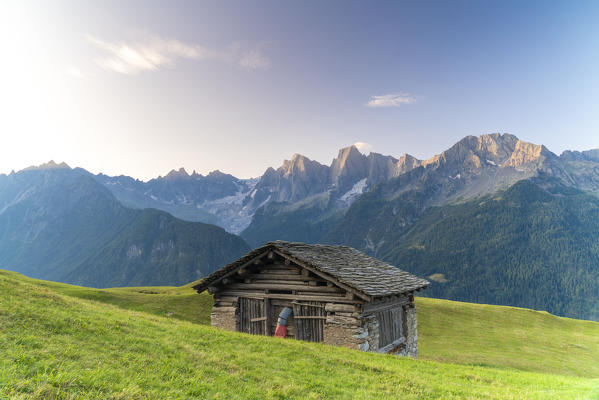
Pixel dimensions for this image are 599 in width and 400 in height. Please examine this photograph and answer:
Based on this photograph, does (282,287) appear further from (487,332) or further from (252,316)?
(487,332)

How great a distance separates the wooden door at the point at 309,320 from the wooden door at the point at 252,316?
2273 mm

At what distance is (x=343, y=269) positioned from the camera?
19.3 metres

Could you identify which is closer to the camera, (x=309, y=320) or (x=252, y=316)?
(x=309, y=320)

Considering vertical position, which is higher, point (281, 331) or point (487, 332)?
point (281, 331)

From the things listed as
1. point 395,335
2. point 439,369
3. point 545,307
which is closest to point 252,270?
point 395,335

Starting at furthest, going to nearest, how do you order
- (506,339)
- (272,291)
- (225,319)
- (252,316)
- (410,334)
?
(506,339)
(410,334)
(225,319)
(252,316)
(272,291)

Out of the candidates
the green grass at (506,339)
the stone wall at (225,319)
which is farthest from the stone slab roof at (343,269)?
the green grass at (506,339)

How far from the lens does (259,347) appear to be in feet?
42.4

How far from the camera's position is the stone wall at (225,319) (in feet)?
67.5

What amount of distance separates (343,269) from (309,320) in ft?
11.7

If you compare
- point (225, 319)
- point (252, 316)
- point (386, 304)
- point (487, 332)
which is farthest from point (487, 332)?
point (225, 319)

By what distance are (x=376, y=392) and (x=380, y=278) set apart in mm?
11822

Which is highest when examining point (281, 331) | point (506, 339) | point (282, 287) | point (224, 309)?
point (282, 287)

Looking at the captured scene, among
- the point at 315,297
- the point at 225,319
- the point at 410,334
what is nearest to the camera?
the point at 315,297
